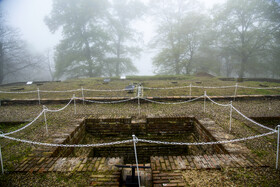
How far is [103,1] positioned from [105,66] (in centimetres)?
848

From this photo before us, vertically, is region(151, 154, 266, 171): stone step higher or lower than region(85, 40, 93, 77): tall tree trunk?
lower

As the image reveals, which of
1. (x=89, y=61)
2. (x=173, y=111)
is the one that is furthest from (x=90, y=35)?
(x=173, y=111)

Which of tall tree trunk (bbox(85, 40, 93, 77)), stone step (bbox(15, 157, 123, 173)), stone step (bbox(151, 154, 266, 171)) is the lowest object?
stone step (bbox(151, 154, 266, 171))

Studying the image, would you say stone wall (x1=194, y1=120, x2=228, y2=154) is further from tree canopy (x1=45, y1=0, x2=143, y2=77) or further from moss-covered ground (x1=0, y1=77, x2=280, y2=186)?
tree canopy (x1=45, y1=0, x2=143, y2=77)

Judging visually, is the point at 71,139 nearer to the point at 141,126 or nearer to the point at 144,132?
the point at 141,126

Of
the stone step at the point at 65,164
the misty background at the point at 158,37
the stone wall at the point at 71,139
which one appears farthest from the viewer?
the misty background at the point at 158,37

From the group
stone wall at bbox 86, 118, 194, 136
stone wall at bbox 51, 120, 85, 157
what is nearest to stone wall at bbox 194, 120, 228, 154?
stone wall at bbox 86, 118, 194, 136

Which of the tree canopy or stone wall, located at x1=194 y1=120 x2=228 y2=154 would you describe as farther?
the tree canopy

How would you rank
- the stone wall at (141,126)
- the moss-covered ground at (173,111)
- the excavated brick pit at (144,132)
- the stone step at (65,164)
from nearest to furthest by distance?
1. the moss-covered ground at (173,111)
2. the stone step at (65,164)
3. the excavated brick pit at (144,132)
4. the stone wall at (141,126)

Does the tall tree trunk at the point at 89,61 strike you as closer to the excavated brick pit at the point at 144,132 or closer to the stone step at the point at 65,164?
the excavated brick pit at the point at 144,132

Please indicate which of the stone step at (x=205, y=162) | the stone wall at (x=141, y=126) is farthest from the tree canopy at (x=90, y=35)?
the stone step at (x=205, y=162)

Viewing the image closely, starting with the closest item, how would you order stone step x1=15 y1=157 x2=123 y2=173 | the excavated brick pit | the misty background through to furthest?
stone step x1=15 y1=157 x2=123 y2=173, the excavated brick pit, the misty background

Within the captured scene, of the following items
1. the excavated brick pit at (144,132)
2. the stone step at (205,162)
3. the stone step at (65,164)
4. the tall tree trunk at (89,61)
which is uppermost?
the tall tree trunk at (89,61)

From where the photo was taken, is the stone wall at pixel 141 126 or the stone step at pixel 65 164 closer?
the stone step at pixel 65 164
